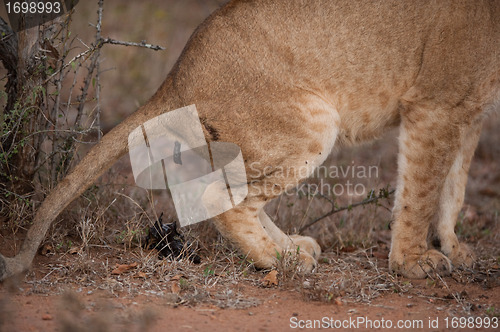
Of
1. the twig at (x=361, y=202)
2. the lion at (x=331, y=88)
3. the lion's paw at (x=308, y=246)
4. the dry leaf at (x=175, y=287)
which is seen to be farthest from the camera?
the twig at (x=361, y=202)

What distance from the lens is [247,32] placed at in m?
3.85

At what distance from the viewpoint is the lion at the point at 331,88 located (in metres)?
3.80

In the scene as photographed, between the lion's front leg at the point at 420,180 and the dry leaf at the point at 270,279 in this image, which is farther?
the lion's front leg at the point at 420,180

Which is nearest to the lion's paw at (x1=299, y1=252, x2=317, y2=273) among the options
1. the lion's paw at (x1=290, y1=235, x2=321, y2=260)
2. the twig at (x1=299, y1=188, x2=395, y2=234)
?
the lion's paw at (x1=290, y1=235, x2=321, y2=260)

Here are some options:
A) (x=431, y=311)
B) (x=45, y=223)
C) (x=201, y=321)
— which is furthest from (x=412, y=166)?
(x=45, y=223)

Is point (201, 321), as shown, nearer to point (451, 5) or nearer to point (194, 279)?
point (194, 279)

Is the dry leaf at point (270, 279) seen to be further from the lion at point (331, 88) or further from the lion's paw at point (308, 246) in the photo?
the lion's paw at point (308, 246)

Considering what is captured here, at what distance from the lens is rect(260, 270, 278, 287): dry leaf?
366 cm

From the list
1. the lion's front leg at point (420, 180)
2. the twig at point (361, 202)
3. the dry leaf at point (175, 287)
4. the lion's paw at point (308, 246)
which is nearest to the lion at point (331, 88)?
the lion's front leg at point (420, 180)

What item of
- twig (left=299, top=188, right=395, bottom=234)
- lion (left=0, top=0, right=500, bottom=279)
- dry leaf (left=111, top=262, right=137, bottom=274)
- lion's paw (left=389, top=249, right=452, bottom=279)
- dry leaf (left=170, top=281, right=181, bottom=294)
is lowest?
lion's paw (left=389, top=249, right=452, bottom=279)

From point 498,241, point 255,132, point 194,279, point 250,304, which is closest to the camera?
point 250,304

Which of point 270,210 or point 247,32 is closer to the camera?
point 247,32

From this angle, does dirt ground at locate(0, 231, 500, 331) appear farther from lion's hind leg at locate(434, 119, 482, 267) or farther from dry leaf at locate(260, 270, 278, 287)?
lion's hind leg at locate(434, 119, 482, 267)

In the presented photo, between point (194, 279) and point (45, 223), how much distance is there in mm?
935
